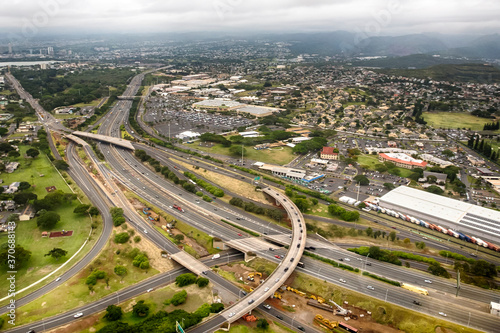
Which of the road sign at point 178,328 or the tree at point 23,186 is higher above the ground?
the tree at point 23,186

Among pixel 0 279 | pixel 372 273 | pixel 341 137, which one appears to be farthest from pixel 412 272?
pixel 341 137

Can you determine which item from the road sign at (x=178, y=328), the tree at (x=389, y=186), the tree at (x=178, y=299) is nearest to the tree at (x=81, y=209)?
the tree at (x=178, y=299)

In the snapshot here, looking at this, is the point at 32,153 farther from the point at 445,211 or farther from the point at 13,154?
the point at 445,211

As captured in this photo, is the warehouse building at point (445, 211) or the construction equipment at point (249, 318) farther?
the warehouse building at point (445, 211)

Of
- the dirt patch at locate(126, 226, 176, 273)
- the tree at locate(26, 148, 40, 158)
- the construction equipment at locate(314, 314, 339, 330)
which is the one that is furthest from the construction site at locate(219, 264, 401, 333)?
the tree at locate(26, 148, 40, 158)

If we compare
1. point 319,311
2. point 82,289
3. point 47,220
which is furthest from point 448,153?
point 47,220

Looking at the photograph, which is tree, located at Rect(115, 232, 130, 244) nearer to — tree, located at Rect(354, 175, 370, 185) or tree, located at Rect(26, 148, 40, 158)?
tree, located at Rect(26, 148, 40, 158)

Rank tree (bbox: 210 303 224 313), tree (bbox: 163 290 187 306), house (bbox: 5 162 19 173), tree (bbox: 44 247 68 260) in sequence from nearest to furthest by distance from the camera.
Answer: tree (bbox: 210 303 224 313) → tree (bbox: 163 290 187 306) → tree (bbox: 44 247 68 260) → house (bbox: 5 162 19 173)

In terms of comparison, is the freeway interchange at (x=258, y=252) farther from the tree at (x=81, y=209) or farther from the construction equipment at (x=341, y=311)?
the construction equipment at (x=341, y=311)
